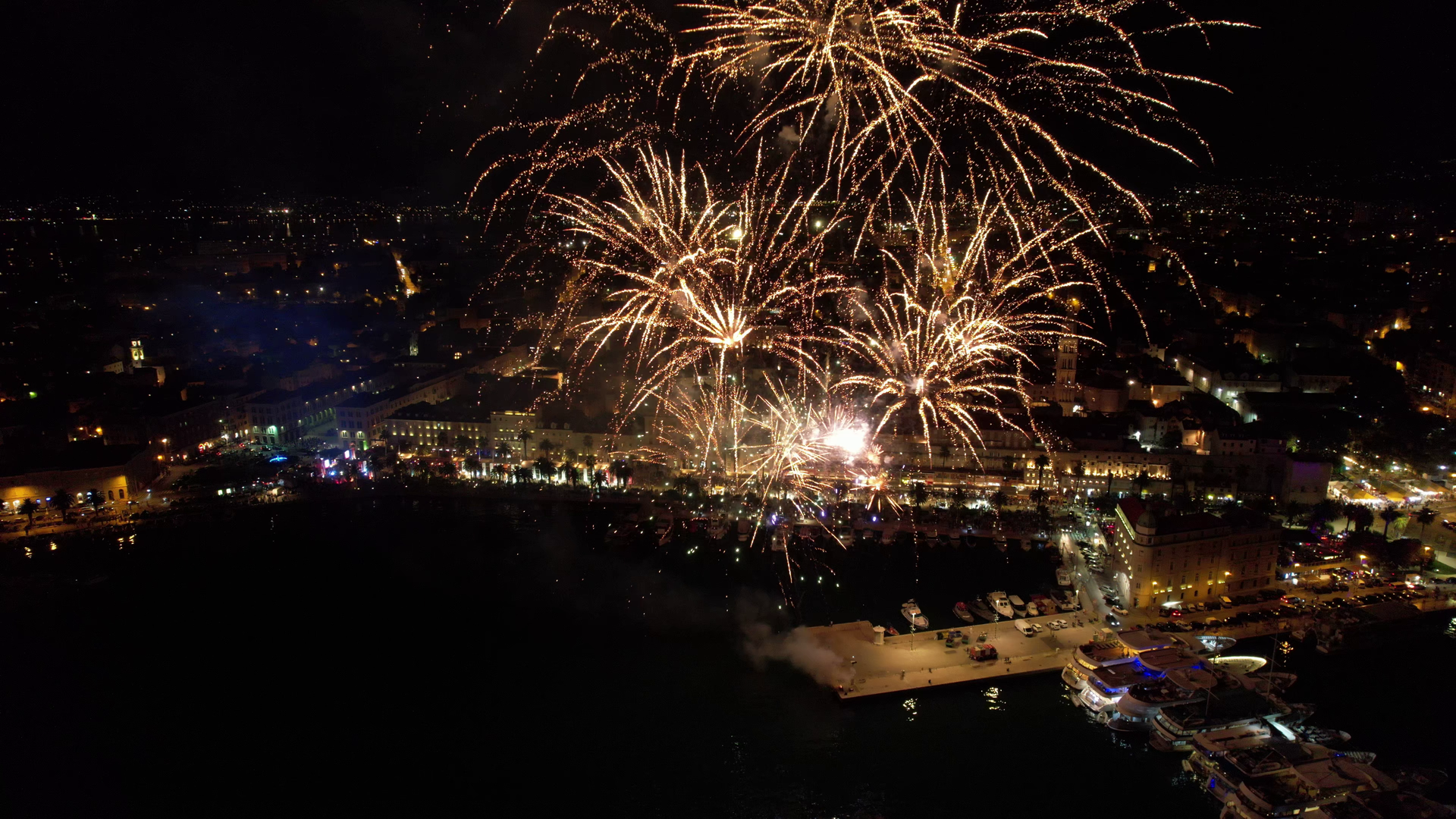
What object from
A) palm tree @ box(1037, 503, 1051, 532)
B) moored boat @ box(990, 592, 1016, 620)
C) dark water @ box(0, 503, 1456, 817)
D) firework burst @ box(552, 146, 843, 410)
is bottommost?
dark water @ box(0, 503, 1456, 817)

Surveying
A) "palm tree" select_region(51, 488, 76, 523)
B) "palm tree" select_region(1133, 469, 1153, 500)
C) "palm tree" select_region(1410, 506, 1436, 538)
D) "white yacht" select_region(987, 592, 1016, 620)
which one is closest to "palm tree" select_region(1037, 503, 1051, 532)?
"palm tree" select_region(1133, 469, 1153, 500)

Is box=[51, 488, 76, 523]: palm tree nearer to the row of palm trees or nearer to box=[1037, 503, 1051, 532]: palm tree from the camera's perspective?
the row of palm trees

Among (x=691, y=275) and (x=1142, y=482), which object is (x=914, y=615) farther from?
(x=691, y=275)

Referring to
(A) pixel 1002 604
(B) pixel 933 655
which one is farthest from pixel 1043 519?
(B) pixel 933 655

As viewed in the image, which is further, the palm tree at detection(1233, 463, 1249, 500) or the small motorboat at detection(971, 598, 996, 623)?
the palm tree at detection(1233, 463, 1249, 500)

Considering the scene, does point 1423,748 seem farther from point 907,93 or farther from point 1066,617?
point 907,93

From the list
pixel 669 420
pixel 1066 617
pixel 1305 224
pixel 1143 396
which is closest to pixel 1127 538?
pixel 1066 617
